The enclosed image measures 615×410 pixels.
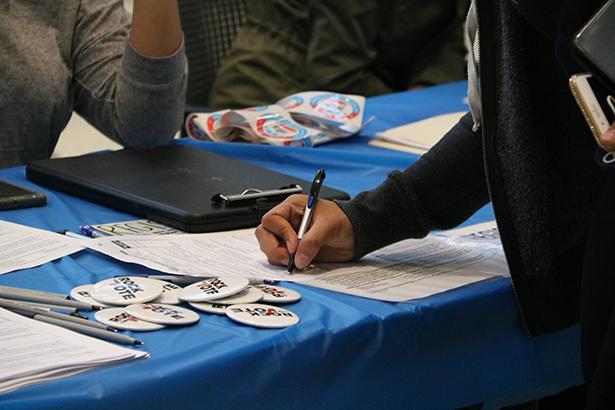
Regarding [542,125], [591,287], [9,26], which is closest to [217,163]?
[9,26]

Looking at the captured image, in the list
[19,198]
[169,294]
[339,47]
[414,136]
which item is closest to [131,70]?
[19,198]

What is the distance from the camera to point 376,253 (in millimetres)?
1297

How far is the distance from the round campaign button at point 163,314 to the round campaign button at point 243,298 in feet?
0.13

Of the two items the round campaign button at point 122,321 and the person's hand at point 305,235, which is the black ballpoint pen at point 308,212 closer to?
the person's hand at point 305,235

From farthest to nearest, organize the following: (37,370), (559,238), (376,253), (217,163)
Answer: (217,163) < (376,253) < (559,238) < (37,370)

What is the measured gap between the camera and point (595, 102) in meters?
0.88

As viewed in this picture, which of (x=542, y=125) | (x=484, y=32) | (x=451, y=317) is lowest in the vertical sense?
(x=451, y=317)

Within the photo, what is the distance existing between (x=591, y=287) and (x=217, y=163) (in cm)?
75

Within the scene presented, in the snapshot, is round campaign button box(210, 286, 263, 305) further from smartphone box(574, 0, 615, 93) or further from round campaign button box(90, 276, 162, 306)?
smartphone box(574, 0, 615, 93)

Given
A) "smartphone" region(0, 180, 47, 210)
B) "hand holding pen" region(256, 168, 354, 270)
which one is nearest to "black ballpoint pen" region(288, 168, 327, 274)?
"hand holding pen" region(256, 168, 354, 270)

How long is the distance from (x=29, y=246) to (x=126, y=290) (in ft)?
0.76

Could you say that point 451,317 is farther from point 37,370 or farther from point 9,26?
point 9,26

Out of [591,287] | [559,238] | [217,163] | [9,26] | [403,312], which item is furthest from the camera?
[9,26]

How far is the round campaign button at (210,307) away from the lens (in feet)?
3.38
